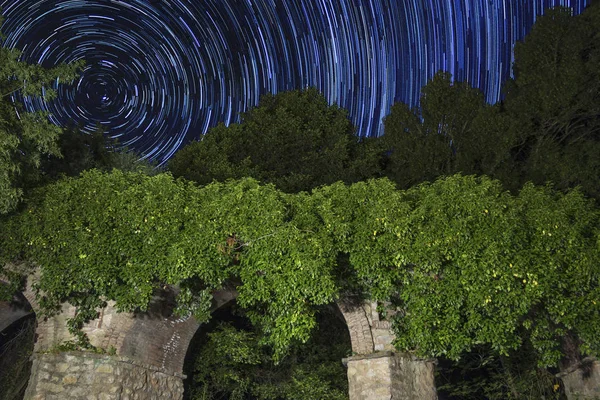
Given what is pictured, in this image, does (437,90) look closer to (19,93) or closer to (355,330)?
(355,330)

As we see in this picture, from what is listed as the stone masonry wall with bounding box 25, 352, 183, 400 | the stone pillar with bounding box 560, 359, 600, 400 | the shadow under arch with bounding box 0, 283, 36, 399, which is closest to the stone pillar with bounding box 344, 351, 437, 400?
the stone pillar with bounding box 560, 359, 600, 400

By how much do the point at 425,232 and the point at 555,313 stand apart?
2.35 meters

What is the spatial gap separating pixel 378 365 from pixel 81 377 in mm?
4995

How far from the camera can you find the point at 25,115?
10766 millimetres

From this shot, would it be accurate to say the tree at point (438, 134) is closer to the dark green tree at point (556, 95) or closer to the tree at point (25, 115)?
the dark green tree at point (556, 95)

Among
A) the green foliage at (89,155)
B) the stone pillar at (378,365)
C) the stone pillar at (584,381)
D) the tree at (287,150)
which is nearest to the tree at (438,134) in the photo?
the tree at (287,150)

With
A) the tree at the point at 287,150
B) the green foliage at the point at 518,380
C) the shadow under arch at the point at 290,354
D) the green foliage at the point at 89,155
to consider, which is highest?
the tree at the point at 287,150

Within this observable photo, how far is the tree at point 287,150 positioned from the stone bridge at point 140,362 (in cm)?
1003

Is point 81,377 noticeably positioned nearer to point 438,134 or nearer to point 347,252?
point 347,252

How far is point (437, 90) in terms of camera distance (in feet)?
66.4

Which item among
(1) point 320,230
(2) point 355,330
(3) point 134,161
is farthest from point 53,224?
(3) point 134,161

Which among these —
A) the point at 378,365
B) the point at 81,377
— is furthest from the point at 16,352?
the point at 378,365

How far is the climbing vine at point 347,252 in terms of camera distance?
30.6 feet

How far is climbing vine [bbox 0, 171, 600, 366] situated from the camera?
30.6ft
